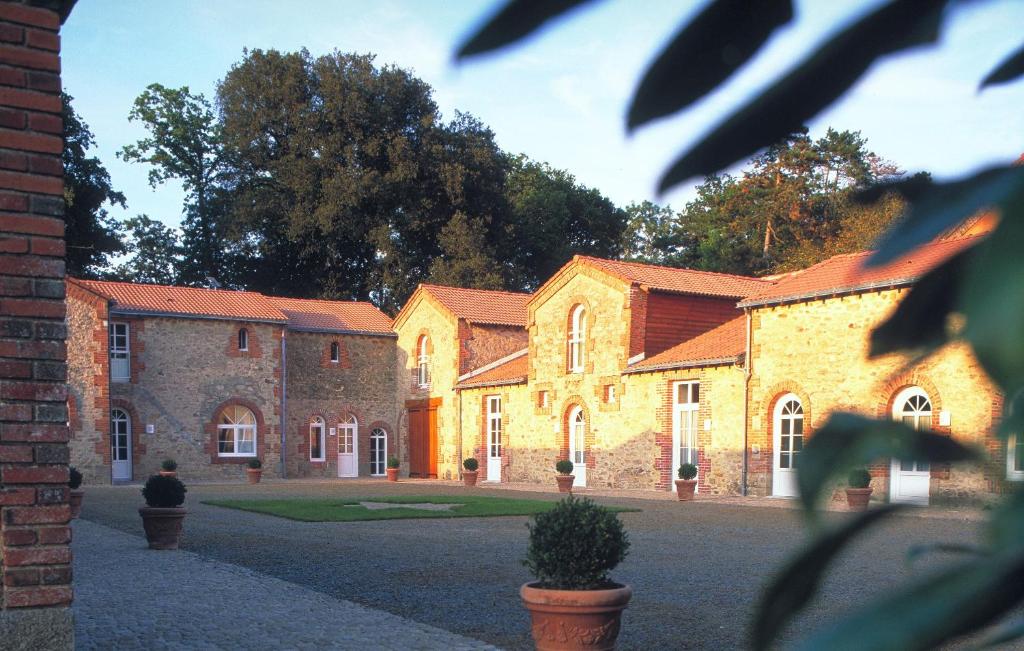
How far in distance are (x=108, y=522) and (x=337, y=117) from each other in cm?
2960

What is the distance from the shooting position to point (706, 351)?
2461 cm

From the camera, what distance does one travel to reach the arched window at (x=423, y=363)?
35.5 metres

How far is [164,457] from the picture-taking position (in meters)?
31.9

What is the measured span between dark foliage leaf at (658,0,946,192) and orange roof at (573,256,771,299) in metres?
26.4

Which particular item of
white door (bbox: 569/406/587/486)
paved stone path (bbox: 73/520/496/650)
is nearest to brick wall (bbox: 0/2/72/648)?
paved stone path (bbox: 73/520/496/650)

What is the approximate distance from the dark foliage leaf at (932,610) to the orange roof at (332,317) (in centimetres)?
3588

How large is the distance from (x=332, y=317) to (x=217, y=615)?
29.2 m

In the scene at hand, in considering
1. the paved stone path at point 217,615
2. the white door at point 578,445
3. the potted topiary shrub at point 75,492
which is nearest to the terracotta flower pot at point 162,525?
the paved stone path at point 217,615

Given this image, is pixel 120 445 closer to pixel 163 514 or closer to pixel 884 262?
pixel 163 514

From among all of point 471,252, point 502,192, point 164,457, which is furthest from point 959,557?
point 502,192

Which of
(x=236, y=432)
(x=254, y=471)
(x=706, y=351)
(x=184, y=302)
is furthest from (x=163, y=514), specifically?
(x=184, y=302)

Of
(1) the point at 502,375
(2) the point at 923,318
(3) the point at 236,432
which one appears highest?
(2) the point at 923,318

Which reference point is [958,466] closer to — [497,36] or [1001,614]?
[1001,614]

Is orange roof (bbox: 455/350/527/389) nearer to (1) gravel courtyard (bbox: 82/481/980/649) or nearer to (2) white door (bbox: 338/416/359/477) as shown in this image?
(2) white door (bbox: 338/416/359/477)
